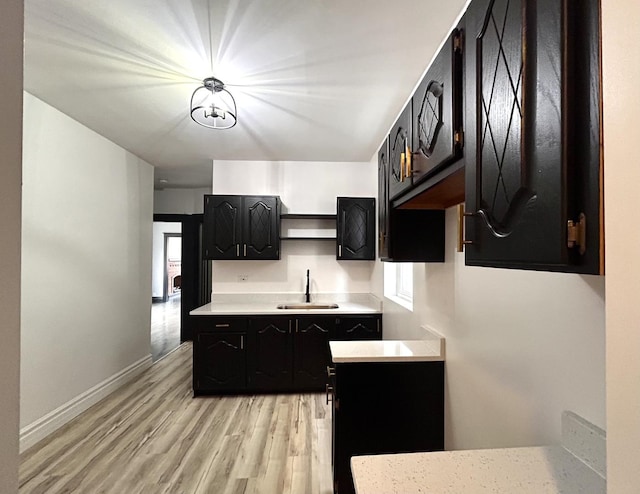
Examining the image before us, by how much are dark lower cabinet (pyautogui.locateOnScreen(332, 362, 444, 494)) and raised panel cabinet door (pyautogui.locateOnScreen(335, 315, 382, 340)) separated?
1.58 meters

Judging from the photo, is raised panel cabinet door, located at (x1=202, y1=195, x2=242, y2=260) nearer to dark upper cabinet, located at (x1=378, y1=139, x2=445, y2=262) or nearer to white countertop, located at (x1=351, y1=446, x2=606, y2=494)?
dark upper cabinet, located at (x1=378, y1=139, x2=445, y2=262)

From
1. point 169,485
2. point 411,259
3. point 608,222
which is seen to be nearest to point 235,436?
point 169,485

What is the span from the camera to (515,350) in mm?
1087

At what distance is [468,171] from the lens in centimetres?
83

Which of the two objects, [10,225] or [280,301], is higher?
[10,225]

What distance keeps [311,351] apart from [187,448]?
1.36 m

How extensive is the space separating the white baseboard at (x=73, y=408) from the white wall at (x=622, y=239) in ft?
11.1

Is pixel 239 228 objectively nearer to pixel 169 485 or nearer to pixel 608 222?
pixel 169 485

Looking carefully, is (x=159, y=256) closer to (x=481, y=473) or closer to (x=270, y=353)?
(x=270, y=353)

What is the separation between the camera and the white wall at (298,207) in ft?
12.7

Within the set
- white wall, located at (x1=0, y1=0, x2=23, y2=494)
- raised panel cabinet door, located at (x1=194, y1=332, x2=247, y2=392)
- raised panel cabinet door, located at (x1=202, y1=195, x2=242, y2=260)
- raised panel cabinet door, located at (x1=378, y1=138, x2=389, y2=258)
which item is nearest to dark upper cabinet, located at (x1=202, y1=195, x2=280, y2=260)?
raised panel cabinet door, located at (x1=202, y1=195, x2=242, y2=260)

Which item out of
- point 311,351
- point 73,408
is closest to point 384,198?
point 311,351

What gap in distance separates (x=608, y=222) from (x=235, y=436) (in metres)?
2.82

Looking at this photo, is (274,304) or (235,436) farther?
(274,304)
